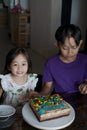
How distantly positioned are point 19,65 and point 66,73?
0.34 metres

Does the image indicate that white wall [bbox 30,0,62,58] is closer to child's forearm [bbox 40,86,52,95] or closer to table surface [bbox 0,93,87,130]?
child's forearm [bbox 40,86,52,95]

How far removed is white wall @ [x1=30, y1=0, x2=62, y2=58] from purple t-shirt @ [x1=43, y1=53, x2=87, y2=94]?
95.1 inches

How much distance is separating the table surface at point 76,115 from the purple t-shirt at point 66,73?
10.3 inches

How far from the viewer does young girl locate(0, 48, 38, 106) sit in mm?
1399

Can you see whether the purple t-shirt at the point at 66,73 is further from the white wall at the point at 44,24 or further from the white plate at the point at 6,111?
the white wall at the point at 44,24

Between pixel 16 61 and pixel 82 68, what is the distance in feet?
1.53

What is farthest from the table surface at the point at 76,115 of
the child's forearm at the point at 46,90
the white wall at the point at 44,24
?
the white wall at the point at 44,24

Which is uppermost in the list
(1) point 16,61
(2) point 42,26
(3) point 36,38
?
(1) point 16,61

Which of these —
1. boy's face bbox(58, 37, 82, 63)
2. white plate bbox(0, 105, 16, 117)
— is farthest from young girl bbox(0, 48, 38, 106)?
white plate bbox(0, 105, 16, 117)

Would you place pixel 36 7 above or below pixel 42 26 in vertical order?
above

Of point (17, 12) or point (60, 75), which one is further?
point (17, 12)

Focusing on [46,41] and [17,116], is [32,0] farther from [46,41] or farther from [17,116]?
[17,116]

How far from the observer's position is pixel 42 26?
4277 millimetres

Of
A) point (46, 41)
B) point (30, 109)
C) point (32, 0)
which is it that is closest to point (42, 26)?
point (46, 41)
